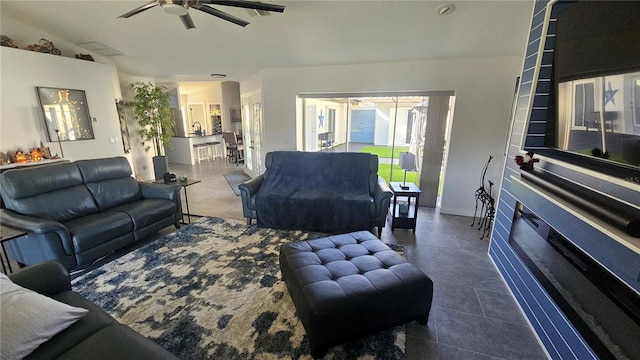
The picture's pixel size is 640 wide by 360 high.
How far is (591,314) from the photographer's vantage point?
1334mm

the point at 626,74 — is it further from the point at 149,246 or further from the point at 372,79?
the point at 149,246

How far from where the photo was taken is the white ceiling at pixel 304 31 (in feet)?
8.93

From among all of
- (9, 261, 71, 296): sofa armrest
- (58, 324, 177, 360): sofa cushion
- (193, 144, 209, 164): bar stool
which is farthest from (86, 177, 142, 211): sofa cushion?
(193, 144, 209, 164): bar stool

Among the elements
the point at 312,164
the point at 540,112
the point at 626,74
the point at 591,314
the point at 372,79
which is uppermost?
the point at 372,79

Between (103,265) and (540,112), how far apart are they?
4.13 meters

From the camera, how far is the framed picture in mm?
3813

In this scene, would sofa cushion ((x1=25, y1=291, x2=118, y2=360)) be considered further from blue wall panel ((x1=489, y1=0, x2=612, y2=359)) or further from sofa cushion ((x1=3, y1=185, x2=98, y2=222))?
blue wall panel ((x1=489, y1=0, x2=612, y2=359))

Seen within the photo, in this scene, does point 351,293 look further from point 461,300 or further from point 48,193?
point 48,193

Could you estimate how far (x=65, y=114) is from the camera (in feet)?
13.3

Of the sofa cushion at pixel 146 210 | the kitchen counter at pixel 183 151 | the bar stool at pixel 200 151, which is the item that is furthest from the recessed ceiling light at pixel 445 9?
the bar stool at pixel 200 151

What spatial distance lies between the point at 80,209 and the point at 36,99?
99.8 inches

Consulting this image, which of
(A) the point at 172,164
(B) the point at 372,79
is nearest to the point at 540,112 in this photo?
(B) the point at 372,79

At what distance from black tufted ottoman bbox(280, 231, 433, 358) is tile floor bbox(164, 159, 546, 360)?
0.19 m

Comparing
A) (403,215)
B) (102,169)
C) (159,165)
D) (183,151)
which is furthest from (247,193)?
(183,151)
